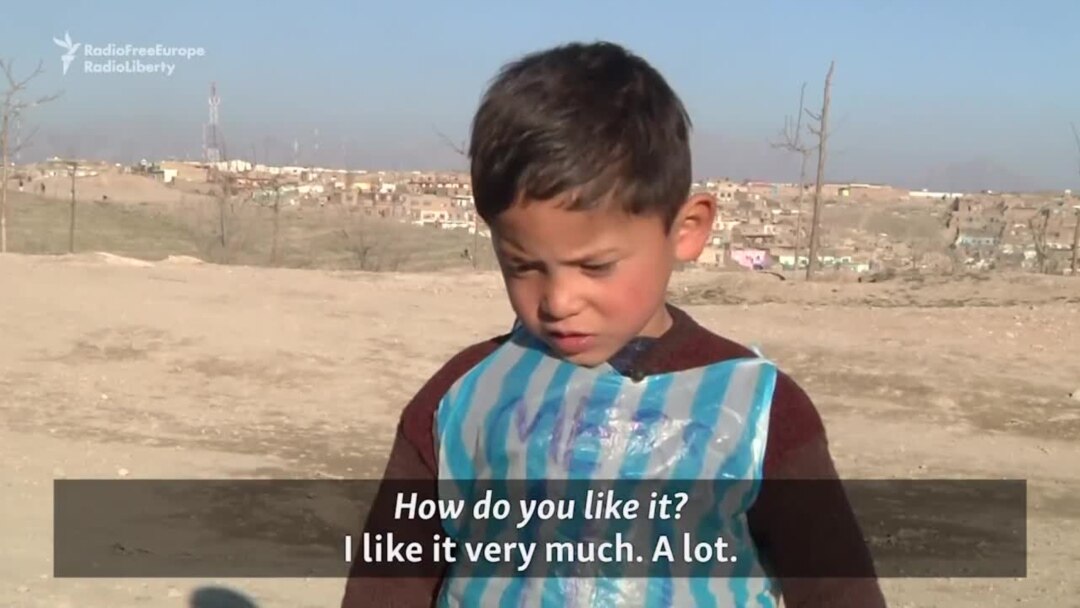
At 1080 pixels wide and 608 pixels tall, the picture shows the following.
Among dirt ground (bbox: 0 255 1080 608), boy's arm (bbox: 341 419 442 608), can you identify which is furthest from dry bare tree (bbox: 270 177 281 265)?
boy's arm (bbox: 341 419 442 608)

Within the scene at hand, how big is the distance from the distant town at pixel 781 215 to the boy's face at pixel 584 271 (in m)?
23.5

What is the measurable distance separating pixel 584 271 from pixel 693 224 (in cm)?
16

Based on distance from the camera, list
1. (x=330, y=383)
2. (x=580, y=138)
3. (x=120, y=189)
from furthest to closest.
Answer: (x=120, y=189)
(x=330, y=383)
(x=580, y=138)

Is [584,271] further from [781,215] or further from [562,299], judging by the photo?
[781,215]

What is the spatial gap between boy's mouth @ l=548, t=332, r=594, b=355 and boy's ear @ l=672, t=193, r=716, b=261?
0.15 m

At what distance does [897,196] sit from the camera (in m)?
83.1

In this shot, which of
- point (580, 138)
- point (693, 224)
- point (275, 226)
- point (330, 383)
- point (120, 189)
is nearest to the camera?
point (580, 138)

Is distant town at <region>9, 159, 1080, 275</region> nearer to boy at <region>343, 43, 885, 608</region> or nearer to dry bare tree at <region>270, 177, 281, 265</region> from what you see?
dry bare tree at <region>270, 177, 281, 265</region>

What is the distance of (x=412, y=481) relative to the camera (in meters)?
1.54

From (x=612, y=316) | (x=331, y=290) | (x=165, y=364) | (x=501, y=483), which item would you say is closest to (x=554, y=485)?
(x=501, y=483)

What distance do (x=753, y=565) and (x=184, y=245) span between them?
32.3 m

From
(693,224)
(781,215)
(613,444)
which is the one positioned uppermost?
(693,224)

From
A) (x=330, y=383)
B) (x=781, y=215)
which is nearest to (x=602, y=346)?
(x=330, y=383)

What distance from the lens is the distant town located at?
103 feet
